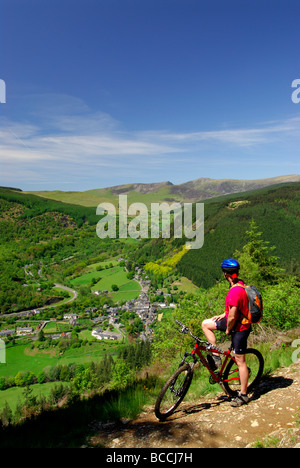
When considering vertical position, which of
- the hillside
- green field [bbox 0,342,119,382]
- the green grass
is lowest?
green field [bbox 0,342,119,382]

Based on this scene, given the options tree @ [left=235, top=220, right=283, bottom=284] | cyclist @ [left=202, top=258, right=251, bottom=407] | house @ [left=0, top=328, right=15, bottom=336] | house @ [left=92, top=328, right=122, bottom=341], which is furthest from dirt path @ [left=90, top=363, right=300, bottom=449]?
house @ [left=0, top=328, right=15, bottom=336]

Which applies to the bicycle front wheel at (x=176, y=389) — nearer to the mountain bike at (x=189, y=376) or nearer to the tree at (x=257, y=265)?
the mountain bike at (x=189, y=376)

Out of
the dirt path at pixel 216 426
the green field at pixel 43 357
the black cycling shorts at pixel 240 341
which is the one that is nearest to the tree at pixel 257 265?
the dirt path at pixel 216 426

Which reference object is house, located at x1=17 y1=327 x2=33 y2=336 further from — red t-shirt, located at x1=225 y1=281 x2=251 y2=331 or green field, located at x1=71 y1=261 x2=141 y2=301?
red t-shirt, located at x1=225 y1=281 x2=251 y2=331

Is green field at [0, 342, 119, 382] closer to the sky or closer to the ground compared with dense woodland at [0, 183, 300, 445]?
closer to the ground

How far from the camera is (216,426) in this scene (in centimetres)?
416

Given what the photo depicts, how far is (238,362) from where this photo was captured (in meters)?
4.97

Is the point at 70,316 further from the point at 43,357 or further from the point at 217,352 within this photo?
the point at 217,352

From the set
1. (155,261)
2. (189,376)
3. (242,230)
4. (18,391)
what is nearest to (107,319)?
(18,391)

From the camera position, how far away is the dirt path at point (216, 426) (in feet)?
12.4

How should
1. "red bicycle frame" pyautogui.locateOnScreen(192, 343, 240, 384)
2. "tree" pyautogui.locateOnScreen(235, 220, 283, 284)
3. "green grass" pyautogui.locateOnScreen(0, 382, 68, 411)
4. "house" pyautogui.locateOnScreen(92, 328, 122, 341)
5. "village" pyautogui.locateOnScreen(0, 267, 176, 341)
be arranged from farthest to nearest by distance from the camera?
"village" pyautogui.locateOnScreen(0, 267, 176, 341)
"house" pyautogui.locateOnScreen(92, 328, 122, 341)
"green grass" pyautogui.locateOnScreen(0, 382, 68, 411)
"tree" pyautogui.locateOnScreen(235, 220, 283, 284)
"red bicycle frame" pyautogui.locateOnScreen(192, 343, 240, 384)

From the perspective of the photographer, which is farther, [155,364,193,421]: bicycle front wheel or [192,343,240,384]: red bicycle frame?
[192,343,240,384]: red bicycle frame

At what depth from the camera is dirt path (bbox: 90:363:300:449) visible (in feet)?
12.4
